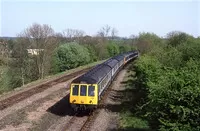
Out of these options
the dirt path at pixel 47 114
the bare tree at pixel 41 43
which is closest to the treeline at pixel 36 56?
the bare tree at pixel 41 43

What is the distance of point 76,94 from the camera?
19562 mm

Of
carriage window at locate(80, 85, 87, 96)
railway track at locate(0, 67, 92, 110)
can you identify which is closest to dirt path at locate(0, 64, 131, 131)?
railway track at locate(0, 67, 92, 110)

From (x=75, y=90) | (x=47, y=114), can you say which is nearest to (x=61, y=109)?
(x=47, y=114)

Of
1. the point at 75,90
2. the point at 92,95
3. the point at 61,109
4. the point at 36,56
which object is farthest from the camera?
the point at 36,56

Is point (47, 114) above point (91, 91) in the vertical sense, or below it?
below

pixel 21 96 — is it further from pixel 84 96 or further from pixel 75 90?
pixel 84 96

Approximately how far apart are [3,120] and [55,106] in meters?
4.67

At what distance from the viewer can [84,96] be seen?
63.7ft

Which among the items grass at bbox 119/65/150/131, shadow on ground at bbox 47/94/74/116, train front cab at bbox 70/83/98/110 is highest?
train front cab at bbox 70/83/98/110

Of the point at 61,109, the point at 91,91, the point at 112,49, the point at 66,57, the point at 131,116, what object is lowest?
the point at 61,109

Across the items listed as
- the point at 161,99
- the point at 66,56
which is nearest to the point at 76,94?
the point at 161,99

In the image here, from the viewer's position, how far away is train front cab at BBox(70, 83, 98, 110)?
19422 mm

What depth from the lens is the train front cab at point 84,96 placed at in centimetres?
1942

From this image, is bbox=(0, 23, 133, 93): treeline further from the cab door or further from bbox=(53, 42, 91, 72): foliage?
the cab door
